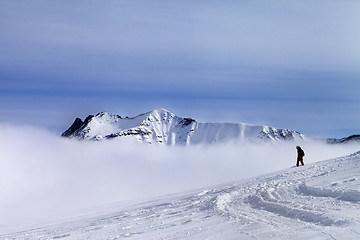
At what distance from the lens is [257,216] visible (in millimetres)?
13844

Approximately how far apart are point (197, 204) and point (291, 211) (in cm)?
654

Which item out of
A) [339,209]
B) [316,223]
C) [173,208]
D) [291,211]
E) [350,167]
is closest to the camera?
[316,223]

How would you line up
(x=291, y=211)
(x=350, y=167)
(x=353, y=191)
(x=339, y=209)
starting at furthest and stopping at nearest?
(x=350, y=167)
(x=353, y=191)
(x=291, y=211)
(x=339, y=209)

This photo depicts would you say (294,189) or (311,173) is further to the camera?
(311,173)

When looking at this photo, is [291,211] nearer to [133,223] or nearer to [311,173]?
[133,223]

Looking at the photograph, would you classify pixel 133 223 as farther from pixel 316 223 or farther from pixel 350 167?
pixel 350 167

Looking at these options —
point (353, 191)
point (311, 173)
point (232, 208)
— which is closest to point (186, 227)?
point (232, 208)

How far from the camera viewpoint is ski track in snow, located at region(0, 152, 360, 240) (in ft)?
37.5

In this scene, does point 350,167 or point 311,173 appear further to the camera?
point 311,173

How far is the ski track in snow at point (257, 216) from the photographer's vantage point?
11422 mm

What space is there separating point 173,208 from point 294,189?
225 inches

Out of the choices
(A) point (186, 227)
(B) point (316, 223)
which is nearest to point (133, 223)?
(A) point (186, 227)

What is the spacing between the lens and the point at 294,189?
Result: 60.2 ft

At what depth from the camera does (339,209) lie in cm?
1284
